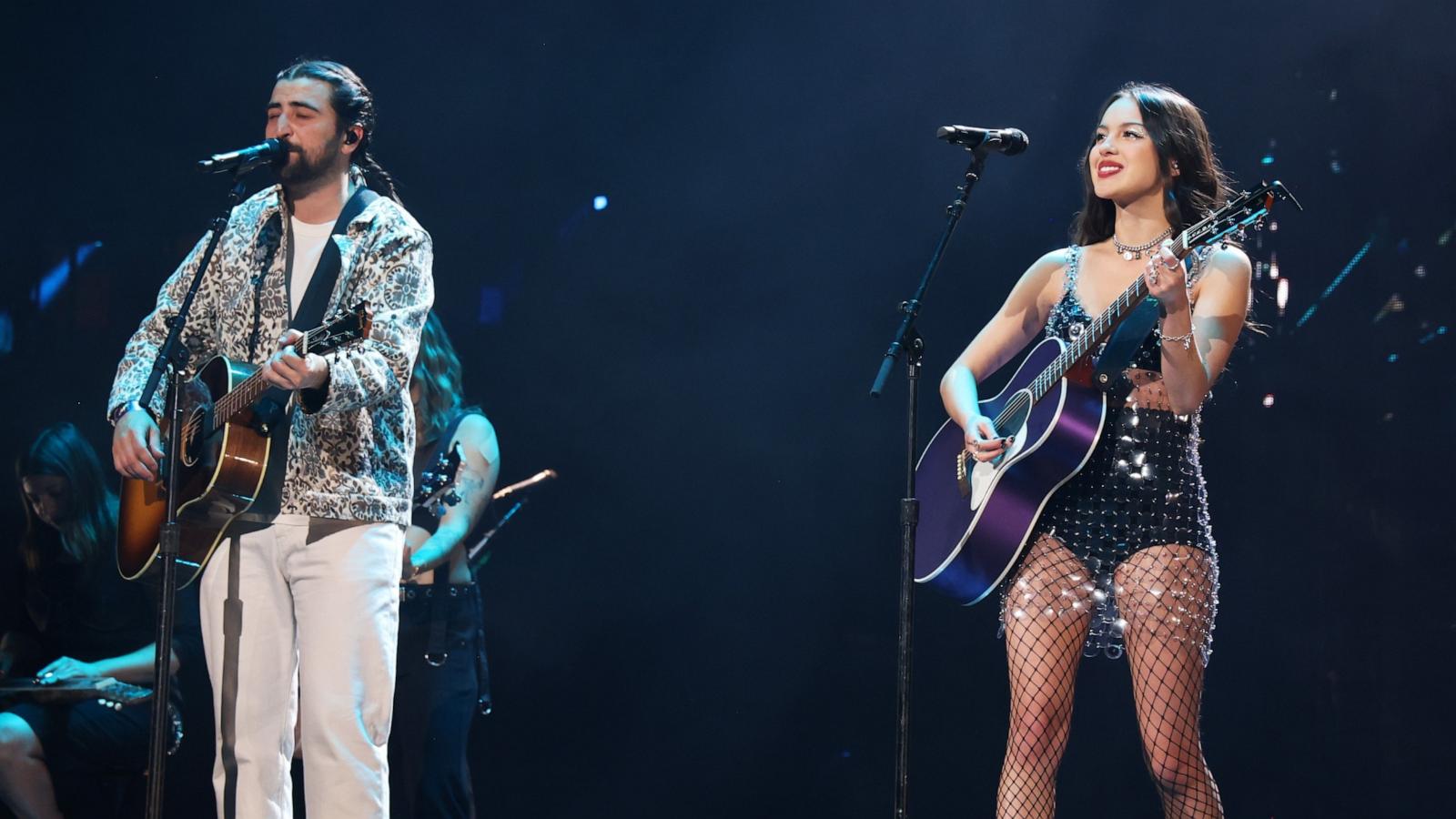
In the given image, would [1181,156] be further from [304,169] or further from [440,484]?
[440,484]

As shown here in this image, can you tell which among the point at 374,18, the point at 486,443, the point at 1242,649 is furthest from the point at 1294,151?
the point at 374,18

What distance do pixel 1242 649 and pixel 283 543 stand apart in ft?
9.40

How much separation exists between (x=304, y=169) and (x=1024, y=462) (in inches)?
68.4

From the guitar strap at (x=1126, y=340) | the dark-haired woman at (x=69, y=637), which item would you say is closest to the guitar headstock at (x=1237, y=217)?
the guitar strap at (x=1126, y=340)

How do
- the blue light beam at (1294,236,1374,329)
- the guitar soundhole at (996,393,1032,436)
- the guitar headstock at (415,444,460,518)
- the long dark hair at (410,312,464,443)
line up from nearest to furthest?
the guitar soundhole at (996,393,1032,436) → the blue light beam at (1294,236,1374,329) → the guitar headstock at (415,444,460,518) → the long dark hair at (410,312,464,443)

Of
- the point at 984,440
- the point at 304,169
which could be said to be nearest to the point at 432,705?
the point at 304,169

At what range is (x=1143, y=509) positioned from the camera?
8.51ft

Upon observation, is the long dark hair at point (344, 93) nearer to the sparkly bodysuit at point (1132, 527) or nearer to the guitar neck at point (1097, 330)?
the guitar neck at point (1097, 330)

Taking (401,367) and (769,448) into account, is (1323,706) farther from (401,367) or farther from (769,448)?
(401,367)

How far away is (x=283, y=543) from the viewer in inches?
105

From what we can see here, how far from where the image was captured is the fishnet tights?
2.51 m

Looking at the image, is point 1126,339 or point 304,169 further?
point 304,169

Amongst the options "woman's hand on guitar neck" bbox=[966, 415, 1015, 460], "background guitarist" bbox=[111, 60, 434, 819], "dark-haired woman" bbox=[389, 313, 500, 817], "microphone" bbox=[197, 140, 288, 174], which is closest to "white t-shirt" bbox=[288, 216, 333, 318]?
"background guitarist" bbox=[111, 60, 434, 819]

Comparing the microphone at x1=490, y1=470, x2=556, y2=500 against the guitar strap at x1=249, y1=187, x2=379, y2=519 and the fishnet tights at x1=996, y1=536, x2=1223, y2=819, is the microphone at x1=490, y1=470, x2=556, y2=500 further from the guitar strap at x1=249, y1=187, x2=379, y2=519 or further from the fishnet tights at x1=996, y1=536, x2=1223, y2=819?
the fishnet tights at x1=996, y1=536, x2=1223, y2=819
